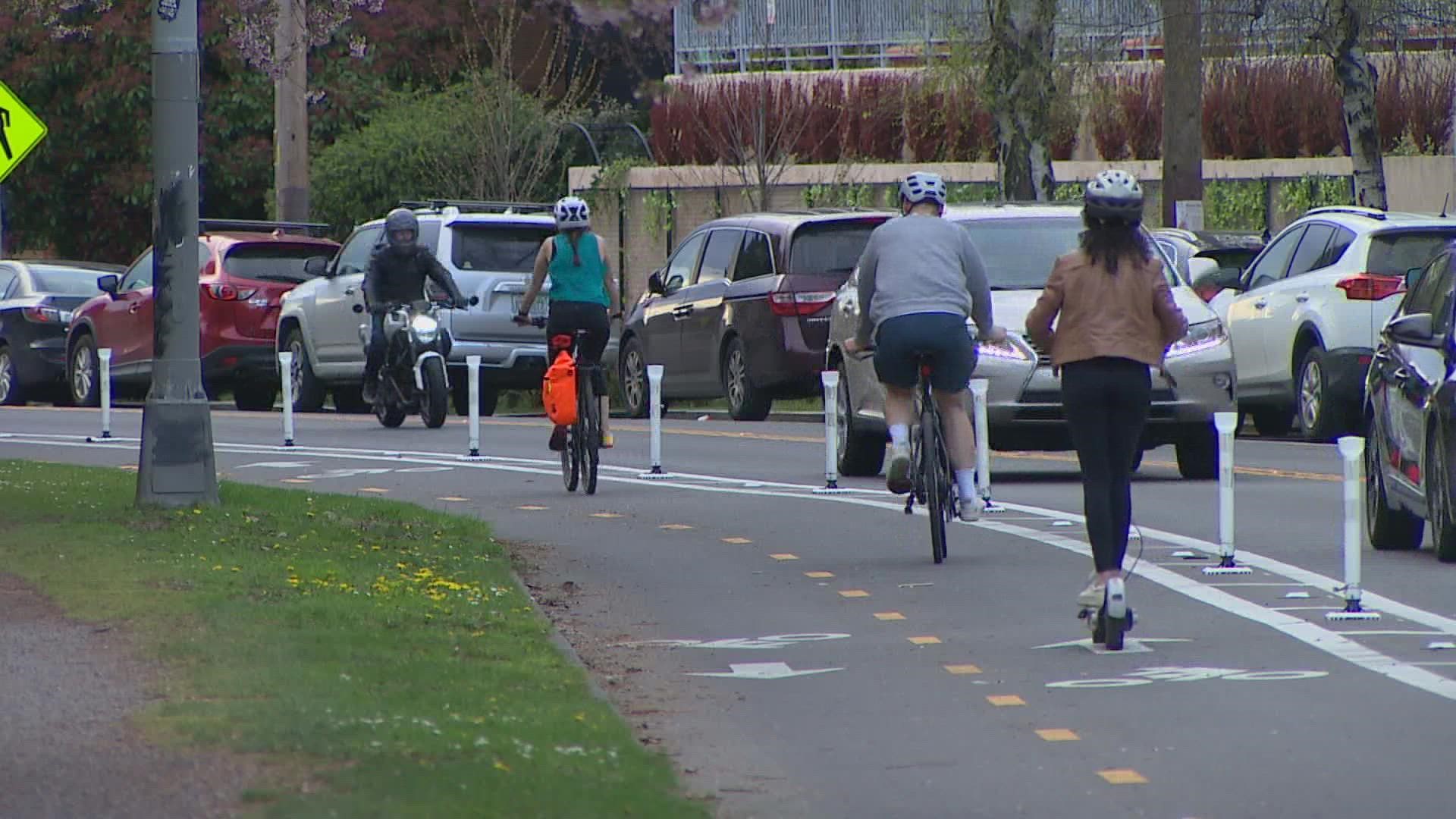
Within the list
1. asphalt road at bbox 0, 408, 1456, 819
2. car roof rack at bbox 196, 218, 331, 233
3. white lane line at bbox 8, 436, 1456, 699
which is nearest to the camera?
asphalt road at bbox 0, 408, 1456, 819

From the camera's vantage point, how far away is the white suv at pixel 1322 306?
19891 millimetres

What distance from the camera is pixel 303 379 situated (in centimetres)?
2677

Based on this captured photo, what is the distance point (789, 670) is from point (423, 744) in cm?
239

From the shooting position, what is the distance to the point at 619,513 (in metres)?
15.3

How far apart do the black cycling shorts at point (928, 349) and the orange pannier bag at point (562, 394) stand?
3889mm

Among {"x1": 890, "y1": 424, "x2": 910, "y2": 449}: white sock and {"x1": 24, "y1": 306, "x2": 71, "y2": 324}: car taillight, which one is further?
{"x1": 24, "y1": 306, "x2": 71, "y2": 324}: car taillight

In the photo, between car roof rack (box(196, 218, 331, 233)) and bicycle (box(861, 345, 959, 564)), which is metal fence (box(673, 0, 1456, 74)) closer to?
car roof rack (box(196, 218, 331, 233))

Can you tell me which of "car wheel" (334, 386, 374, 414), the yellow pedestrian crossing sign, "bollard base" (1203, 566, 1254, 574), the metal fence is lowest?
"car wheel" (334, 386, 374, 414)

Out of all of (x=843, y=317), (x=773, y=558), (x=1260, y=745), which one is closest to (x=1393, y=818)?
(x=1260, y=745)

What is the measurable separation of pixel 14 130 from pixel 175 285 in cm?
516

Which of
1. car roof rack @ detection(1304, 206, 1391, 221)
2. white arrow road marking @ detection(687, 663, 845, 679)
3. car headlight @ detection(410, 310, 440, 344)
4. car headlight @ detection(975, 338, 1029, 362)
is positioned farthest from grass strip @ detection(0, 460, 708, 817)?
car roof rack @ detection(1304, 206, 1391, 221)

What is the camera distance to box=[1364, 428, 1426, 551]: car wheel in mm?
12977

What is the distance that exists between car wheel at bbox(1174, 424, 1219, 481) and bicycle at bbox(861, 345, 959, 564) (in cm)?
445

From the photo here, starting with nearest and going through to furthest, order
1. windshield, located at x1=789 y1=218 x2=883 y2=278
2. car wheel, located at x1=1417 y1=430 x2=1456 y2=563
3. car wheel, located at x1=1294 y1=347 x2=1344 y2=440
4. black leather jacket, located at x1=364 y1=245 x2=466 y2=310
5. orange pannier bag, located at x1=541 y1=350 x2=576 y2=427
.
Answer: car wheel, located at x1=1417 y1=430 x2=1456 y2=563 → orange pannier bag, located at x1=541 y1=350 x2=576 y2=427 → car wheel, located at x1=1294 y1=347 x2=1344 y2=440 → black leather jacket, located at x1=364 y1=245 x2=466 y2=310 → windshield, located at x1=789 y1=218 x2=883 y2=278
